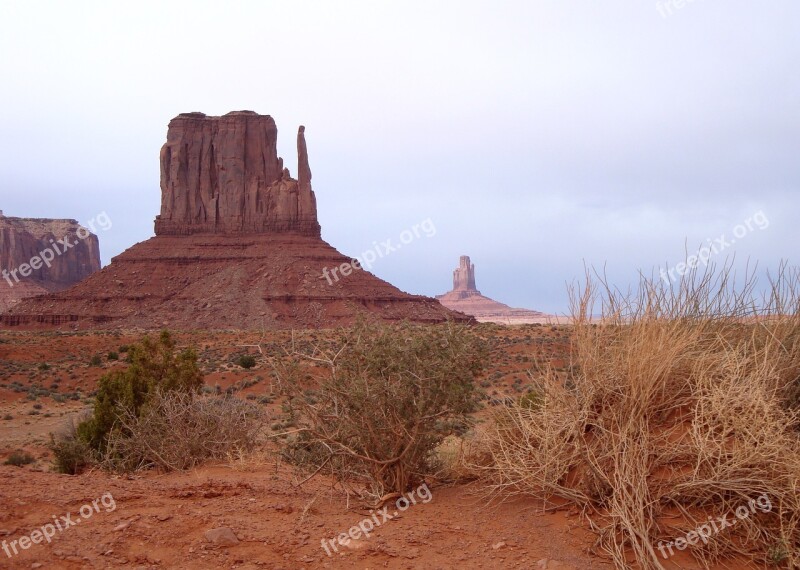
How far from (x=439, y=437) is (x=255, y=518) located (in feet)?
5.50

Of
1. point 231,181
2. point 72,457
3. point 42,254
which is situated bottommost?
point 72,457

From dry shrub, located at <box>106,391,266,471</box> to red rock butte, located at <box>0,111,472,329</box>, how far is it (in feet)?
161

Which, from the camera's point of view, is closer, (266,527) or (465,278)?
(266,527)

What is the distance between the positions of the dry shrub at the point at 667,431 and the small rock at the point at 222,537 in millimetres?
1959

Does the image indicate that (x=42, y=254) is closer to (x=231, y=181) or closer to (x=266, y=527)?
(x=231, y=181)

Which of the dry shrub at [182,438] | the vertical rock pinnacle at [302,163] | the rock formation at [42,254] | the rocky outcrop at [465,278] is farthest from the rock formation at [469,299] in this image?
the dry shrub at [182,438]

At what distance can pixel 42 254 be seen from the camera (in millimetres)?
123438

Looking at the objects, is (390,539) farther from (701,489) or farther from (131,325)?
(131,325)

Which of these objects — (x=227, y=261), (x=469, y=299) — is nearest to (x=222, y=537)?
(x=227, y=261)

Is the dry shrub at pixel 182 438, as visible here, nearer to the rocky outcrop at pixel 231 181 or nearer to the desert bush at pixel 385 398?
the desert bush at pixel 385 398

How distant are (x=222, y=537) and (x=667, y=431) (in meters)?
3.30

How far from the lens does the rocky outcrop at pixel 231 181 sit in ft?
280

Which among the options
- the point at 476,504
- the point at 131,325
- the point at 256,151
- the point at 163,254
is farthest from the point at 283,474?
the point at 256,151

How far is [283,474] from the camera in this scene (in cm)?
800
